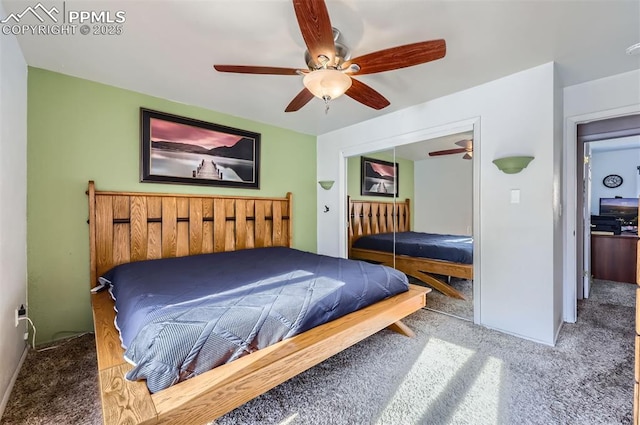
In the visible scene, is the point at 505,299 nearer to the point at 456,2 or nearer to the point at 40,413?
the point at 456,2

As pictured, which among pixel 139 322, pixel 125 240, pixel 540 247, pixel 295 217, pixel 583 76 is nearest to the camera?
pixel 139 322

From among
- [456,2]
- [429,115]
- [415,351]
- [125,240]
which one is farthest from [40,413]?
[429,115]

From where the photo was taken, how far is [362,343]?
224 centimetres

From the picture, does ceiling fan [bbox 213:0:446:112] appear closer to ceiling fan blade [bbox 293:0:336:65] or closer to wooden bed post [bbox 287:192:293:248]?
ceiling fan blade [bbox 293:0:336:65]

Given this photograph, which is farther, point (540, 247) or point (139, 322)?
point (540, 247)

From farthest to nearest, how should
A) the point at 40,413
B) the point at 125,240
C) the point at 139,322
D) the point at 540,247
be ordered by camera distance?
the point at 125,240, the point at 540,247, the point at 40,413, the point at 139,322

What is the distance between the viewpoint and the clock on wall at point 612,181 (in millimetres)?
5047

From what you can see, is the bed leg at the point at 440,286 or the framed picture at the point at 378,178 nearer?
the bed leg at the point at 440,286

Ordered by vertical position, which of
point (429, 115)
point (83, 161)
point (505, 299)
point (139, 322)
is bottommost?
point (505, 299)

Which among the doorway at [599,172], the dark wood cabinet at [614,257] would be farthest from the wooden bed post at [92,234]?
the dark wood cabinet at [614,257]

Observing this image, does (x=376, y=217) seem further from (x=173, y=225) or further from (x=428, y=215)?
(x=173, y=225)

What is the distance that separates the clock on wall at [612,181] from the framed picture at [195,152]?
6450mm

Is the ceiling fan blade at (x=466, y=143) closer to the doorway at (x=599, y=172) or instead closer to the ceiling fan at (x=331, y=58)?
the doorway at (x=599, y=172)

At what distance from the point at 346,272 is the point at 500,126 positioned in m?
1.93
